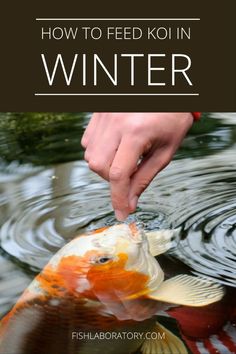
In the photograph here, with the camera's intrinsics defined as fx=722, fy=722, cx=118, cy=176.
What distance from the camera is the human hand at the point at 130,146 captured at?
117 cm

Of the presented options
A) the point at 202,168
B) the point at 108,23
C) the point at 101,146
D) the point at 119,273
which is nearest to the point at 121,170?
the point at 101,146

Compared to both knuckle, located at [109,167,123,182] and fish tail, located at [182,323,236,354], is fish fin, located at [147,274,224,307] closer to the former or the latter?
fish tail, located at [182,323,236,354]

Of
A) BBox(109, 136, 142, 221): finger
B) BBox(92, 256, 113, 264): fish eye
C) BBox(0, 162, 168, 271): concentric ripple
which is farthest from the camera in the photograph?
BBox(0, 162, 168, 271): concentric ripple

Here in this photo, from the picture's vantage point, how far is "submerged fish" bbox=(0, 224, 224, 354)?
49.4 inches

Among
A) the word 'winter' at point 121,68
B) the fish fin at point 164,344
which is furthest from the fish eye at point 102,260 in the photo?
the word 'winter' at point 121,68

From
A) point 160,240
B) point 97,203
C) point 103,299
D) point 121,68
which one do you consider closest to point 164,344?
point 103,299

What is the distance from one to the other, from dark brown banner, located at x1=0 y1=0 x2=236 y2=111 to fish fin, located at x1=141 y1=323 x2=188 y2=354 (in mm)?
449

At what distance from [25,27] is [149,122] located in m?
0.54

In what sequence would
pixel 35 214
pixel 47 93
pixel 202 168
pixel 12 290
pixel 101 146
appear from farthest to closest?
pixel 202 168
pixel 35 214
pixel 47 93
pixel 12 290
pixel 101 146

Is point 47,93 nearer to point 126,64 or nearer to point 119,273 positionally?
point 126,64

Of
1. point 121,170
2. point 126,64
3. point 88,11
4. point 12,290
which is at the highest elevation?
point 88,11

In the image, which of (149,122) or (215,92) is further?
(215,92)

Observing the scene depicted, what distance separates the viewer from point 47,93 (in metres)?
1.58

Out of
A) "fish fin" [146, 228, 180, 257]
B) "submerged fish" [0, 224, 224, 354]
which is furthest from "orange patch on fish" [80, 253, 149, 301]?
"fish fin" [146, 228, 180, 257]
